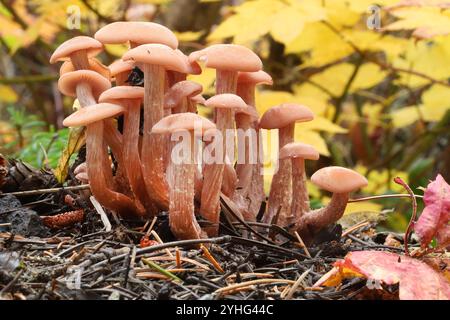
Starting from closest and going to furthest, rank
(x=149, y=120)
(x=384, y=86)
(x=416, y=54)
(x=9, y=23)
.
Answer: (x=149, y=120) < (x=416, y=54) < (x=9, y=23) < (x=384, y=86)

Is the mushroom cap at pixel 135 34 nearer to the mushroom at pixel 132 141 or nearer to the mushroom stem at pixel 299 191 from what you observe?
the mushroom at pixel 132 141

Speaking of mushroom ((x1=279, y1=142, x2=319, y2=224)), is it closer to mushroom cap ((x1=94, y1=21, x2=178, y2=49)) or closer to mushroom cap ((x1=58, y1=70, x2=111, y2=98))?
mushroom cap ((x1=94, y1=21, x2=178, y2=49))

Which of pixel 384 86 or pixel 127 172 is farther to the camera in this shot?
pixel 384 86

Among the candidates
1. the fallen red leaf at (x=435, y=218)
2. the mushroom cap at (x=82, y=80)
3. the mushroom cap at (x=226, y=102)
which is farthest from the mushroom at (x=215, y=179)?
the fallen red leaf at (x=435, y=218)

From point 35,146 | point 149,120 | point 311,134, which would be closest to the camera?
point 149,120

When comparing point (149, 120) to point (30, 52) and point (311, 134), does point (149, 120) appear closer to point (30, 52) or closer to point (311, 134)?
point (311, 134)
